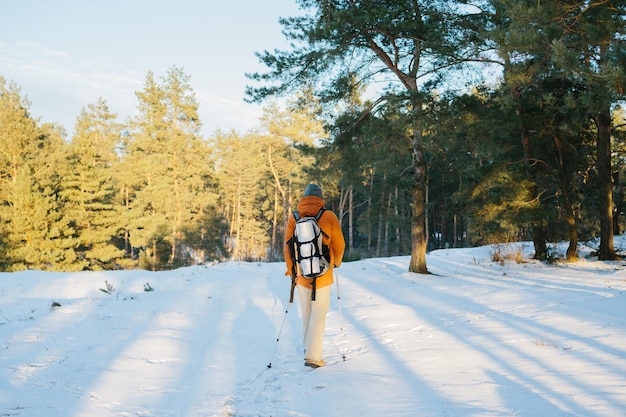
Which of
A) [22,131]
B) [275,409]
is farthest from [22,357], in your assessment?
[22,131]

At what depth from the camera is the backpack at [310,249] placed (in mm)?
4859

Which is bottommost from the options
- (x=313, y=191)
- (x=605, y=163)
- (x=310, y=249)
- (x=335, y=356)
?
(x=335, y=356)

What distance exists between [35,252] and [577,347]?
33610 millimetres

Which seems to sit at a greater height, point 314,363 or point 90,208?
point 90,208

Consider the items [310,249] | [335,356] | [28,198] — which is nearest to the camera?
[310,249]

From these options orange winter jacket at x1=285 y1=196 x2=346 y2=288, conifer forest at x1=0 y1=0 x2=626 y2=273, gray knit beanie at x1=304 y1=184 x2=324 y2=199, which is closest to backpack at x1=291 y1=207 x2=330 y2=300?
orange winter jacket at x1=285 y1=196 x2=346 y2=288

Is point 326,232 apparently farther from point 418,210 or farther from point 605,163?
point 605,163

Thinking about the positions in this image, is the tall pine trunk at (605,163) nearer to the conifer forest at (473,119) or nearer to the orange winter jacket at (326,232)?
the conifer forest at (473,119)

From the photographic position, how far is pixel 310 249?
4863 millimetres

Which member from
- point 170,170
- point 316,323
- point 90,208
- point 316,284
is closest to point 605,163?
point 316,284

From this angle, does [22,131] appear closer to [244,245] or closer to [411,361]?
[244,245]

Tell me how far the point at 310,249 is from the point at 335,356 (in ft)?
4.99

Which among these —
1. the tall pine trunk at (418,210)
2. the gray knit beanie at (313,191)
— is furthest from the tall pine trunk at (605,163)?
the gray knit beanie at (313,191)

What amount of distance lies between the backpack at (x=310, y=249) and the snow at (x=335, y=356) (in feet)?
3.61
